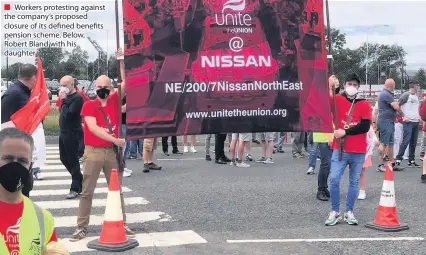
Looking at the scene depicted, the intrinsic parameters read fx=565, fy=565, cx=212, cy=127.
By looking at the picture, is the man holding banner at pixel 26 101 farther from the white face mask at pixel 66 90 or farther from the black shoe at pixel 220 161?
the black shoe at pixel 220 161

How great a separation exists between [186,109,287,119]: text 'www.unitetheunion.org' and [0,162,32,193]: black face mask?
439cm

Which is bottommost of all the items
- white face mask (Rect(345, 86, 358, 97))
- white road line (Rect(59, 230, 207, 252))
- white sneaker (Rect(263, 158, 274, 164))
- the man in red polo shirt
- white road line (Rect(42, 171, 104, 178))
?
white sneaker (Rect(263, 158, 274, 164))

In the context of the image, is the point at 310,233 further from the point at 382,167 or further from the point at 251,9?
the point at 382,167

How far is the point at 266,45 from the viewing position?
22.4 ft

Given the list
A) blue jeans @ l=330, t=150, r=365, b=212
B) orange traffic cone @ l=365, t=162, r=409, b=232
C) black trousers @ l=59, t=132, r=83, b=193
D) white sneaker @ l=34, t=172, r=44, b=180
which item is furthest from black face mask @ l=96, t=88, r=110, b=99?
white sneaker @ l=34, t=172, r=44, b=180

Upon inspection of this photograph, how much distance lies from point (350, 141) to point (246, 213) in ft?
5.84

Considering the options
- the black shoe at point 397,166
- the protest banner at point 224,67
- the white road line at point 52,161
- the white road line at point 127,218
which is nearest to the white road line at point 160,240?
the white road line at point 127,218

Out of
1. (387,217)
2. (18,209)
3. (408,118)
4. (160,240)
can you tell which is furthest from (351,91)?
(408,118)

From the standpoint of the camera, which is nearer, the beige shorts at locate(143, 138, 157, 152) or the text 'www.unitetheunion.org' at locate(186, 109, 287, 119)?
the text 'www.unitetheunion.org' at locate(186, 109, 287, 119)

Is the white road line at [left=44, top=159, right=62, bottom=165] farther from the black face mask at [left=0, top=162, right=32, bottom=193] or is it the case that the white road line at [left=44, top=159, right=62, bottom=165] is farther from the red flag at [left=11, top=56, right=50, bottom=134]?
the black face mask at [left=0, top=162, right=32, bottom=193]

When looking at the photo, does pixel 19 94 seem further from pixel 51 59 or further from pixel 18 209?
pixel 51 59

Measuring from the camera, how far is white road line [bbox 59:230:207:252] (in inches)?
243

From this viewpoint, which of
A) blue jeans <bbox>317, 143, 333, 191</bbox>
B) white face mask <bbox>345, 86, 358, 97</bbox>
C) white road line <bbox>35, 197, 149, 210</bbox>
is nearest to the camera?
white face mask <bbox>345, 86, 358, 97</bbox>

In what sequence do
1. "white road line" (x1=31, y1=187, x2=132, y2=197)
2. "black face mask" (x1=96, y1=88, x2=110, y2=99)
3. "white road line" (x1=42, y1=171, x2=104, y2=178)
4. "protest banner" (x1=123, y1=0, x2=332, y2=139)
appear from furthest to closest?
"white road line" (x1=42, y1=171, x2=104, y2=178), "white road line" (x1=31, y1=187, x2=132, y2=197), "black face mask" (x1=96, y1=88, x2=110, y2=99), "protest banner" (x1=123, y1=0, x2=332, y2=139)
